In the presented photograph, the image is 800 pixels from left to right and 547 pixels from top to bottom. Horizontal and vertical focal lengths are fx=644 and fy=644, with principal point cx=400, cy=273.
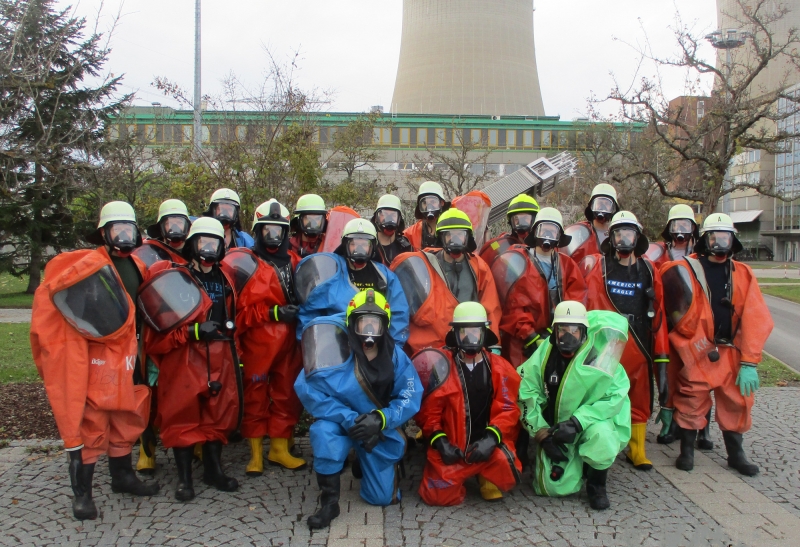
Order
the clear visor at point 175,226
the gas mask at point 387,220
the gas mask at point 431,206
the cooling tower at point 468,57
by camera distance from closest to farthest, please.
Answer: the clear visor at point 175,226, the gas mask at point 387,220, the gas mask at point 431,206, the cooling tower at point 468,57

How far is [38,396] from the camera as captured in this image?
7.32 metres

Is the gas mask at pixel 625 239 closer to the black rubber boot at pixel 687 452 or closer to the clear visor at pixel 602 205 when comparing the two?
Result: the clear visor at pixel 602 205

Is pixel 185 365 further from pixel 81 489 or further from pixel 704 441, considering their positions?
pixel 704 441

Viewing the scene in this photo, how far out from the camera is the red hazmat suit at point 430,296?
17.0ft

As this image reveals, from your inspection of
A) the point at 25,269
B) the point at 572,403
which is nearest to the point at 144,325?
the point at 572,403

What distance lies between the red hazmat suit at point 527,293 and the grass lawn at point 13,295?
574 inches

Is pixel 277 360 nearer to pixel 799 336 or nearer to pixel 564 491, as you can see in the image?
pixel 564 491

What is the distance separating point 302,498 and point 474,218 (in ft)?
12.1

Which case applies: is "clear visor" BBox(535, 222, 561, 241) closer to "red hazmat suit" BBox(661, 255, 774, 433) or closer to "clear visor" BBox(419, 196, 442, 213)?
"red hazmat suit" BBox(661, 255, 774, 433)

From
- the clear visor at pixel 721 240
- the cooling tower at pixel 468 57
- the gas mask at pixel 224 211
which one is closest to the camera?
the clear visor at pixel 721 240

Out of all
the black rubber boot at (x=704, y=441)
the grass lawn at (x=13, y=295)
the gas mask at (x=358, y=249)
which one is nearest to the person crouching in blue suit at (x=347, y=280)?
the gas mask at (x=358, y=249)

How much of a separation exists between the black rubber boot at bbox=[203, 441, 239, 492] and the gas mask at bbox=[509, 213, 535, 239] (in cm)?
326

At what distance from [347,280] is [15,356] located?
709 cm

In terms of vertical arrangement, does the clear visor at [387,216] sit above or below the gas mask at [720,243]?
above
